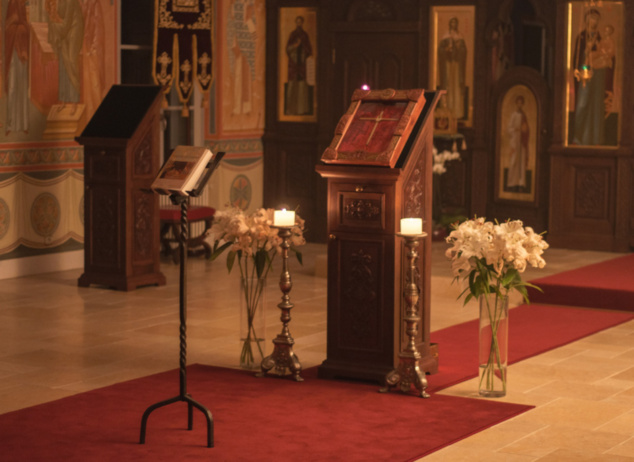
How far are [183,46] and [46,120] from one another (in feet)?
5.40

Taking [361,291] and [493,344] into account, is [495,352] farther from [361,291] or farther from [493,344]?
[361,291]

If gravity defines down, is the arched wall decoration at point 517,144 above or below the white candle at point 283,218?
above

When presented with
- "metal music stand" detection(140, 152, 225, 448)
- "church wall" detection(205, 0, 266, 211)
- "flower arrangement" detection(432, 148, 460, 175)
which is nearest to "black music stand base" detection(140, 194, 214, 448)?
"metal music stand" detection(140, 152, 225, 448)

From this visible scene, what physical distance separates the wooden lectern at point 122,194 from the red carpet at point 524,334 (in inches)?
107

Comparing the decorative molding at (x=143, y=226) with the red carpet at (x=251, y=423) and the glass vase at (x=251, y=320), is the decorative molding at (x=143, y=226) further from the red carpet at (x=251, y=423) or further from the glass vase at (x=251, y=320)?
the red carpet at (x=251, y=423)

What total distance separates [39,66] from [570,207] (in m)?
5.11

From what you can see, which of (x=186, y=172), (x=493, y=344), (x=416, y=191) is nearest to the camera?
(x=186, y=172)

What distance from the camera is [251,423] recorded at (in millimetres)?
5406

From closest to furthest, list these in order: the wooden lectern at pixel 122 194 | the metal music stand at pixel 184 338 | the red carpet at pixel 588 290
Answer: the metal music stand at pixel 184 338, the red carpet at pixel 588 290, the wooden lectern at pixel 122 194

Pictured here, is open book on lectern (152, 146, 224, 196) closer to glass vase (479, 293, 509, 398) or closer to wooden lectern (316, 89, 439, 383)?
wooden lectern (316, 89, 439, 383)

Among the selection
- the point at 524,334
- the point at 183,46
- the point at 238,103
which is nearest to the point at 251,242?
the point at 524,334

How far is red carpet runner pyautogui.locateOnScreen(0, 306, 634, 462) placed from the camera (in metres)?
4.93

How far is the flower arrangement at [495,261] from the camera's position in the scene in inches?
229

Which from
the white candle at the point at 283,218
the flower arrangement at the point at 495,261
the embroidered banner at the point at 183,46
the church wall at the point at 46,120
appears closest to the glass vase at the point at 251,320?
the white candle at the point at 283,218
